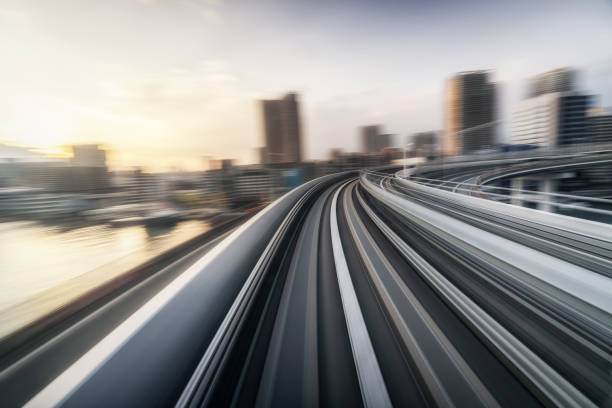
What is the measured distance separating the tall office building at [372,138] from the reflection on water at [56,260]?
503 feet

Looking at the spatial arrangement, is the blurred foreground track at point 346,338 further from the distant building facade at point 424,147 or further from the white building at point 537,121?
the white building at point 537,121

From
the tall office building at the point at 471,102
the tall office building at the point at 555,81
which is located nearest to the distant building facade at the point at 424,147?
the tall office building at the point at 471,102

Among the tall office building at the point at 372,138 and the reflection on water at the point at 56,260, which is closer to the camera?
the reflection on water at the point at 56,260

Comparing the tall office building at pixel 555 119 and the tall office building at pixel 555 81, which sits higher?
the tall office building at pixel 555 81

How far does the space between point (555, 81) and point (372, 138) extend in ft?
290

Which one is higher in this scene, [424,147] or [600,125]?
[600,125]

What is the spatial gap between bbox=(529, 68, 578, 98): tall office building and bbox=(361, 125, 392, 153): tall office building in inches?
2955

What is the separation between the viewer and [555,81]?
2810 inches

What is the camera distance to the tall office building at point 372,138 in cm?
14838

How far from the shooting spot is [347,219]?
548 centimetres

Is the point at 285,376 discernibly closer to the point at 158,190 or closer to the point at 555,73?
the point at 158,190

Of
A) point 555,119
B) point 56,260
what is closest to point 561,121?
point 555,119

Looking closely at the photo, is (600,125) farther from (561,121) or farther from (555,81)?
(555,81)

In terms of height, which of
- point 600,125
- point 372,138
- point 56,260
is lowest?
point 56,260
